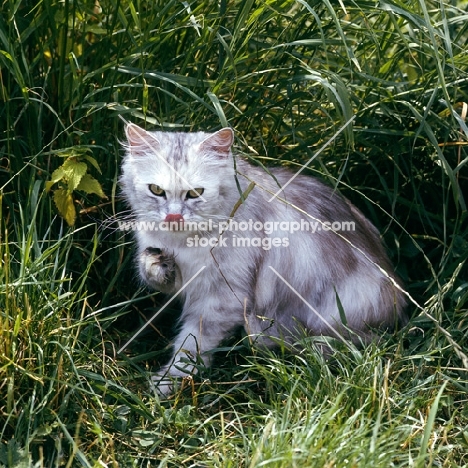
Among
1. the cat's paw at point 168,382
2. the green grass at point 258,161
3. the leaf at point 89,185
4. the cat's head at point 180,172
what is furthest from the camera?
the leaf at point 89,185

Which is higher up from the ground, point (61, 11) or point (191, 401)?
point (61, 11)

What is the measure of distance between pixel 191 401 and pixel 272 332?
52 centimetres

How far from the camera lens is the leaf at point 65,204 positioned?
3.02 meters

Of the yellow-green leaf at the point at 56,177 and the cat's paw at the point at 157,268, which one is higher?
the yellow-green leaf at the point at 56,177

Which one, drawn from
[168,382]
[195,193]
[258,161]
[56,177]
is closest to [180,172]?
[195,193]

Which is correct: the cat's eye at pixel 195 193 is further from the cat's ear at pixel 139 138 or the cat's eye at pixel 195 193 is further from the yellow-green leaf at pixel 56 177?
the yellow-green leaf at pixel 56 177

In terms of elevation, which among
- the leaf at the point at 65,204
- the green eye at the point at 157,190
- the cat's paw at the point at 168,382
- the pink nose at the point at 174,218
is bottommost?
the cat's paw at the point at 168,382

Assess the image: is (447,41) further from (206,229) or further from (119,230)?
(119,230)

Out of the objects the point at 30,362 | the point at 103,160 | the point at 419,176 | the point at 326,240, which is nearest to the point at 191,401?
the point at 30,362

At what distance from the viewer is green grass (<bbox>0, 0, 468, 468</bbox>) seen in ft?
8.02

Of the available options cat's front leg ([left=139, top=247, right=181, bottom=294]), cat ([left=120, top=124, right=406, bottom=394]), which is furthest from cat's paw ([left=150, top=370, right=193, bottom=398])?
cat's front leg ([left=139, top=247, right=181, bottom=294])

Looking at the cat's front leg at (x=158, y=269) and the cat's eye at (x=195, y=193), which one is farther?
the cat's front leg at (x=158, y=269)

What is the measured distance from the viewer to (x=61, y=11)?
3.17m

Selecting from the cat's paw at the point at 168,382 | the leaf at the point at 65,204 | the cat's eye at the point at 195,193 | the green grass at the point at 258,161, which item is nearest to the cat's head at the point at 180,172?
the cat's eye at the point at 195,193
